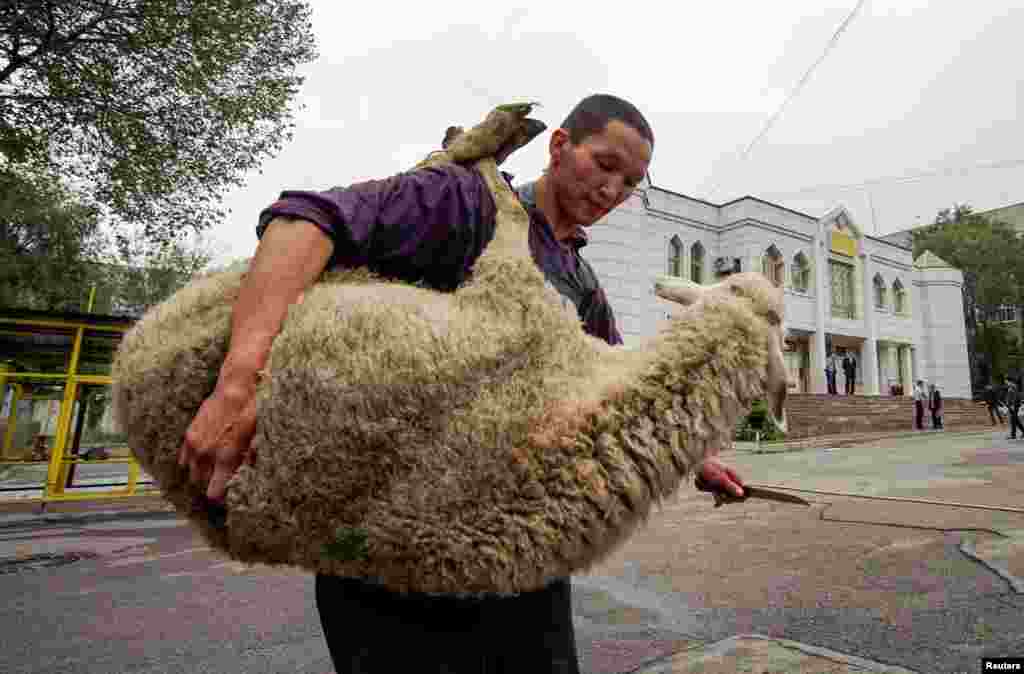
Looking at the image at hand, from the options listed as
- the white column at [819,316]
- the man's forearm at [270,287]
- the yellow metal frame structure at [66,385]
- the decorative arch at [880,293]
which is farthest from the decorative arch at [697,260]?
the man's forearm at [270,287]

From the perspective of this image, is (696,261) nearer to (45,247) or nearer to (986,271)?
(45,247)

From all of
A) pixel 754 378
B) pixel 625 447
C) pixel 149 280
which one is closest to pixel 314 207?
pixel 625 447

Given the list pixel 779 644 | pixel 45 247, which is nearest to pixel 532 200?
pixel 779 644

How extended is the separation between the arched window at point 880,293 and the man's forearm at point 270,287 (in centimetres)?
3387

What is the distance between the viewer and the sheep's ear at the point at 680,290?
1178 millimetres

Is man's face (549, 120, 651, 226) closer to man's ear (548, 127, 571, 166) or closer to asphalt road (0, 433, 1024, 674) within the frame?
man's ear (548, 127, 571, 166)

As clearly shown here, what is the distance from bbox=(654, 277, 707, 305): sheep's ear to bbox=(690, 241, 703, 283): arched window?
74.3 ft

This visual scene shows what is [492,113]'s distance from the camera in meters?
1.24

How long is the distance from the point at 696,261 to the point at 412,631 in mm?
24000

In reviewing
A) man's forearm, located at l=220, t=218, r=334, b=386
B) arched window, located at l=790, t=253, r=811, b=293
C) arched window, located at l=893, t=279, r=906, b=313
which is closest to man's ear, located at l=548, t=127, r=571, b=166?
man's forearm, located at l=220, t=218, r=334, b=386

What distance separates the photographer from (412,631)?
3.60 feet

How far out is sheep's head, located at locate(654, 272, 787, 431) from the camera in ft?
3.45

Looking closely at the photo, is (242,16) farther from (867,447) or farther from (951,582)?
(867,447)

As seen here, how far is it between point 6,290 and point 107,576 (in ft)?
71.4
